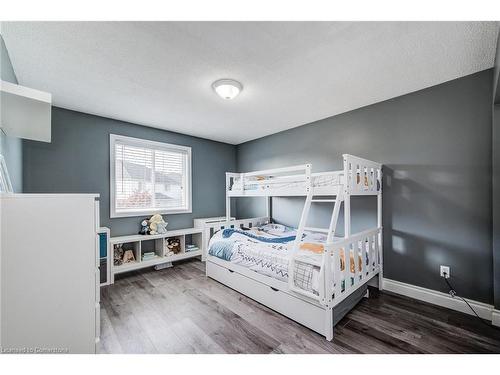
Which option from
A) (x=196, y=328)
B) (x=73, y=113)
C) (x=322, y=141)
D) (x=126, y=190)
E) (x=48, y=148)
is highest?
(x=73, y=113)

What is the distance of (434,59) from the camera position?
1.87 metres

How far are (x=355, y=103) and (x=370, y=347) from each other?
8.50 ft

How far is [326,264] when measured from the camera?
1721mm

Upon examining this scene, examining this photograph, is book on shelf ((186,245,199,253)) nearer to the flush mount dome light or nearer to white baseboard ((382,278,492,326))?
the flush mount dome light

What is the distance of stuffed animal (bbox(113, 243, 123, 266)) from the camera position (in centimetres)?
310

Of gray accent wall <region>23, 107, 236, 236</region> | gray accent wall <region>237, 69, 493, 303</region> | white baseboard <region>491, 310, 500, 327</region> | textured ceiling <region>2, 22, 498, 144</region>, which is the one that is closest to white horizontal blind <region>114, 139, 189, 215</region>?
gray accent wall <region>23, 107, 236, 236</region>

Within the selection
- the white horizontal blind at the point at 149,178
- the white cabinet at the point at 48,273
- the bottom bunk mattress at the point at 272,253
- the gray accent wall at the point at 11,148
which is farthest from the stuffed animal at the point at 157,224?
the white cabinet at the point at 48,273

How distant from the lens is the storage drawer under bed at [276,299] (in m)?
1.79

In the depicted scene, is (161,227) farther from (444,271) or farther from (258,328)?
(444,271)

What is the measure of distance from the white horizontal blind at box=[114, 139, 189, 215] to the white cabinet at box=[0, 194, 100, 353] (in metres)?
2.22

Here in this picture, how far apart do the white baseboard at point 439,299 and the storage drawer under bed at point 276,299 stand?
4.51 ft

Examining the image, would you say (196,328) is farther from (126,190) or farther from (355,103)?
(355,103)

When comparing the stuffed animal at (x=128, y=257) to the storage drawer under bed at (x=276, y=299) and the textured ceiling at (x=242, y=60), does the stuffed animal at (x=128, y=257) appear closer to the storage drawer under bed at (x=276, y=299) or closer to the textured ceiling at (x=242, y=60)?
the storage drawer under bed at (x=276, y=299)

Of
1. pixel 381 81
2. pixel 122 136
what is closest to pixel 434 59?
pixel 381 81
